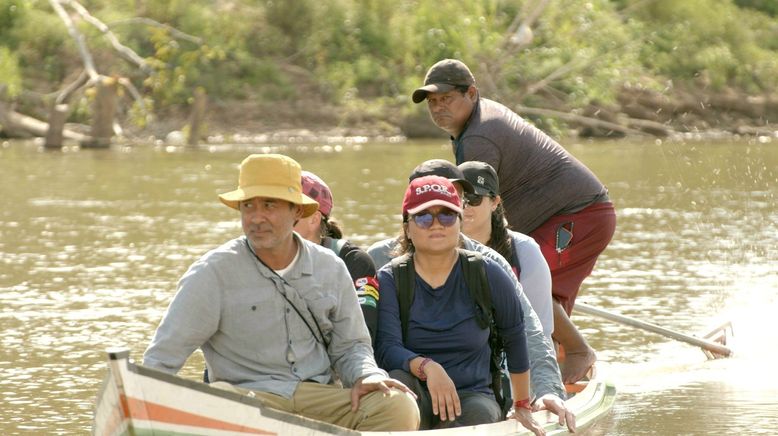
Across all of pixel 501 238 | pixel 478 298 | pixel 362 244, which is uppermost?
pixel 501 238

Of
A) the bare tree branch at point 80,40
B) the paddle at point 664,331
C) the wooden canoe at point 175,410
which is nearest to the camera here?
the wooden canoe at point 175,410

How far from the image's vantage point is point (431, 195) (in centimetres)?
554

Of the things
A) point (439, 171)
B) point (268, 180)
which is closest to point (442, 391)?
point (439, 171)

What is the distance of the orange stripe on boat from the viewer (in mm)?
4465

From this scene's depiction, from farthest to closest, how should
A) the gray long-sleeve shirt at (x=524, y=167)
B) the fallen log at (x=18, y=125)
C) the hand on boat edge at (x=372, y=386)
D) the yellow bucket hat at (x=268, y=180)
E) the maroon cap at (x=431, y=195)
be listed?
the fallen log at (x=18, y=125) → the gray long-sleeve shirt at (x=524, y=167) → the maroon cap at (x=431, y=195) → the hand on boat edge at (x=372, y=386) → the yellow bucket hat at (x=268, y=180)

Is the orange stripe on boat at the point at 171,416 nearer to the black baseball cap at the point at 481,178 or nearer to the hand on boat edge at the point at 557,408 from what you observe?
the hand on boat edge at the point at 557,408

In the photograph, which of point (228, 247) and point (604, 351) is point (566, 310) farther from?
point (228, 247)

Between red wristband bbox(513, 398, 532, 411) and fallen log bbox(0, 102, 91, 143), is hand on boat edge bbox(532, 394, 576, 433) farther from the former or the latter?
fallen log bbox(0, 102, 91, 143)

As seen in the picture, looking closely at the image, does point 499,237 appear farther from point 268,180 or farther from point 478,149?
point 268,180

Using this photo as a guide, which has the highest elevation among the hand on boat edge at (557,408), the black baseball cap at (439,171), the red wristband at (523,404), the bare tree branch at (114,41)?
the bare tree branch at (114,41)

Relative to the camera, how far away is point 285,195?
508cm

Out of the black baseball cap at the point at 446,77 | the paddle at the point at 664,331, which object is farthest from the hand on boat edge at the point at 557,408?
the paddle at the point at 664,331

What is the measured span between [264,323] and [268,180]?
45 cm

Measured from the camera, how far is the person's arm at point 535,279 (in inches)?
255
